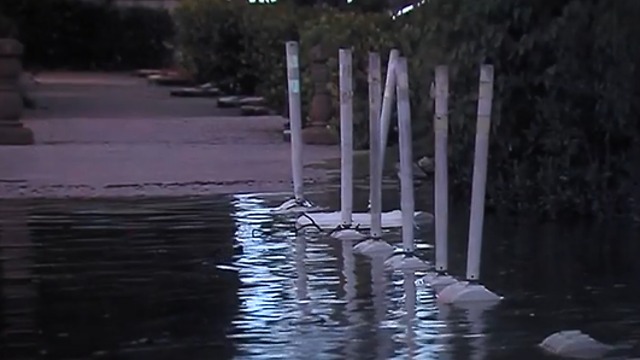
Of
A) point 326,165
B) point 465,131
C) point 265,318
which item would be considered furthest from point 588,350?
point 326,165

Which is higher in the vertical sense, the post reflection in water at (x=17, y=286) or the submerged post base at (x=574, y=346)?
the submerged post base at (x=574, y=346)

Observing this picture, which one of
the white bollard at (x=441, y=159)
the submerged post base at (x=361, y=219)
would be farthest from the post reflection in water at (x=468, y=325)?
the submerged post base at (x=361, y=219)

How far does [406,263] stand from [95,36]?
141 ft

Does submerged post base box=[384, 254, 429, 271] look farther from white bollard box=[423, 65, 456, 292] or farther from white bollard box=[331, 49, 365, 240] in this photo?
white bollard box=[331, 49, 365, 240]

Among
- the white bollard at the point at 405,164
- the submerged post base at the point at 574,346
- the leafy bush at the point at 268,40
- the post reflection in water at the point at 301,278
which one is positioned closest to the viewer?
the submerged post base at the point at 574,346

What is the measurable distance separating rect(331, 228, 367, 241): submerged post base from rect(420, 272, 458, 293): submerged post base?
1929 mm

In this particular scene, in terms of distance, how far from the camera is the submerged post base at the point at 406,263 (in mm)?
10297

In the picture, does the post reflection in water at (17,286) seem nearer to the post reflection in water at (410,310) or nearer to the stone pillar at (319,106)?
the post reflection in water at (410,310)

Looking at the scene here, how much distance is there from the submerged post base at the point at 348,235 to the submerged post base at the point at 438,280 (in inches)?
76.0

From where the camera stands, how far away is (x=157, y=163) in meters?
18.6

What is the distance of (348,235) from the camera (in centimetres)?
1191

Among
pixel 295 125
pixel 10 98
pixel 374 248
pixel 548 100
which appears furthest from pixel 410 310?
pixel 10 98

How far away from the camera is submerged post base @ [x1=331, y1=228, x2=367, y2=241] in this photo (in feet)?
38.8

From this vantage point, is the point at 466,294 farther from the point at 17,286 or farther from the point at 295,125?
the point at 295,125
